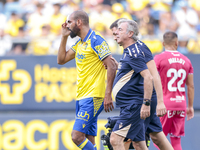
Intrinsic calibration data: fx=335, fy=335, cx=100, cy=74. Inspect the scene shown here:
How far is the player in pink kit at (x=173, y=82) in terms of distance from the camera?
17.6 feet

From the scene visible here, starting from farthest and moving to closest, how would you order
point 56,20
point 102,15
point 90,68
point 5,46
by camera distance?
point 56,20, point 102,15, point 5,46, point 90,68

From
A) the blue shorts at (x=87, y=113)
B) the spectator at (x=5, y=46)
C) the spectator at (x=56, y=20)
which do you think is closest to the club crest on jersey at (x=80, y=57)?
the blue shorts at (x=87, y=113)

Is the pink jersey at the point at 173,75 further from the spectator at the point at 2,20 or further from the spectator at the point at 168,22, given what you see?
the spectator at the point at 2,20

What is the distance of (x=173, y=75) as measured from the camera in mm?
5379

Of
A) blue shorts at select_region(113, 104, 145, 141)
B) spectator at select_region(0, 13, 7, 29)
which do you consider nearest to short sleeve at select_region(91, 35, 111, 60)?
blue shorts at select_region(113, 104, 145, 141)

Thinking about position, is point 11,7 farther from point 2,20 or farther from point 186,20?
point 186,20

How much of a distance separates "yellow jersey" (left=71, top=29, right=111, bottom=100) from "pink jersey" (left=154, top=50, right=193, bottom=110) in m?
1.10

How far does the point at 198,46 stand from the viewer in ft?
23.4

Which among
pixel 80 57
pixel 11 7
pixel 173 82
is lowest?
pixel 173 82

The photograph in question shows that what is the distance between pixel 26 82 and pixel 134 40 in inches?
147

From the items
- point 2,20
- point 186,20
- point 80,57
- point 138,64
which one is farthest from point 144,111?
point 2,20

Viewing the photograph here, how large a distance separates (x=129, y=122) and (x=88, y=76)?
1041mm

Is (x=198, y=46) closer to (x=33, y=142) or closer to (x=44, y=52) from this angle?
(x=44, y=52)

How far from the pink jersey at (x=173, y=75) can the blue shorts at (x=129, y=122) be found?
55.5 inches
